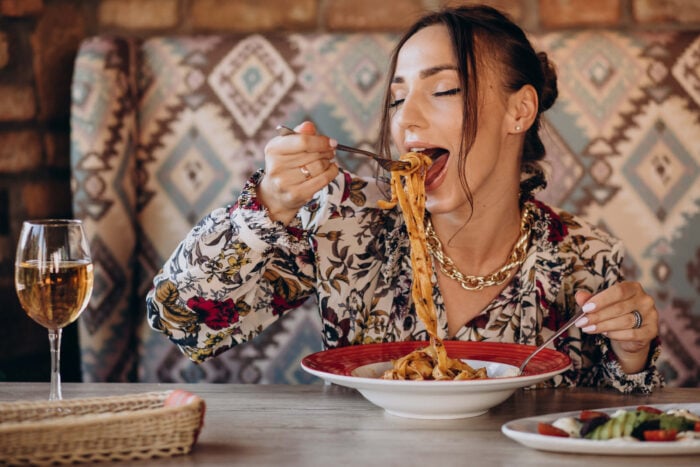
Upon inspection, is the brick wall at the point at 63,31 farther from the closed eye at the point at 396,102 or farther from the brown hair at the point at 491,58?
the closed eye at the point at 396,102

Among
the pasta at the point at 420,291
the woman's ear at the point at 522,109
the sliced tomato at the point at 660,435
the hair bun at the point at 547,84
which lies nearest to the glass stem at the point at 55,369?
the pasta at the point at 420,291

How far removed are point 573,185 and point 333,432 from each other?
1.41m

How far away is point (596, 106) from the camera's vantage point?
91.9 inches

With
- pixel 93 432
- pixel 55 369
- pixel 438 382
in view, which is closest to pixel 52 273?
pixel 55 369

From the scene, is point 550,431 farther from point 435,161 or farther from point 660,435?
point 435,161

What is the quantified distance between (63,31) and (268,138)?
692mm

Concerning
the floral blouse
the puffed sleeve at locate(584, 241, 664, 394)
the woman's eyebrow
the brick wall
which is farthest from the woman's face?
the brick wall

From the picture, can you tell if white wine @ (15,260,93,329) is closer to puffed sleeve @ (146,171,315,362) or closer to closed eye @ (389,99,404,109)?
puffed sleeve @ (146,171,315,362)

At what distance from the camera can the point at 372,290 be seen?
175 cm

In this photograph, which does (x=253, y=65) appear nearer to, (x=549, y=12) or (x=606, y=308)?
(x=549, y=12)

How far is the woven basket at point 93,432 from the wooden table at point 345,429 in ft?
0.08

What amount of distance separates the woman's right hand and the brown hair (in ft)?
1.30

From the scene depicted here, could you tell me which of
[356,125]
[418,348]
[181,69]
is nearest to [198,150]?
[181,69]

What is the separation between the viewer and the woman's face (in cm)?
164
